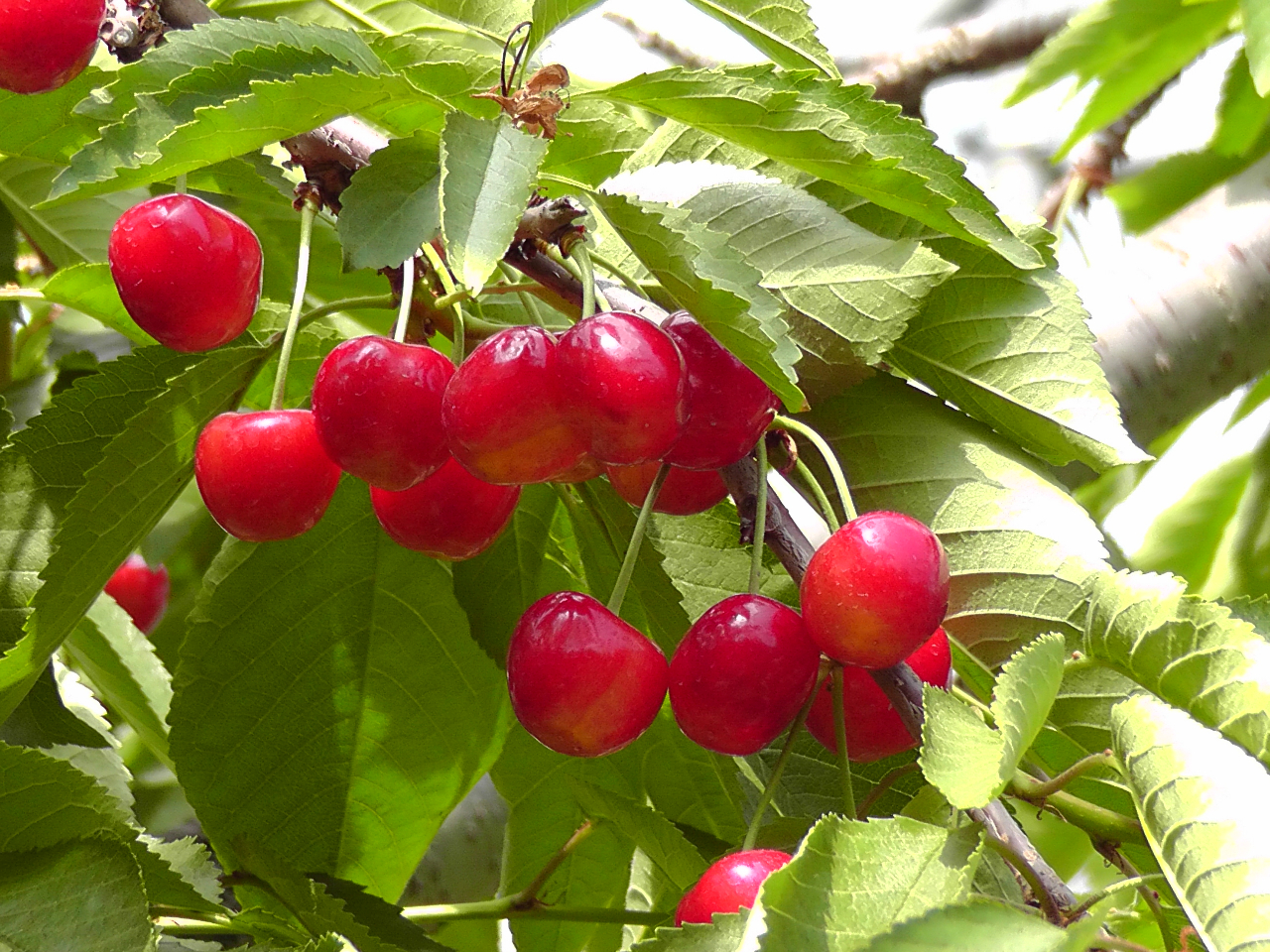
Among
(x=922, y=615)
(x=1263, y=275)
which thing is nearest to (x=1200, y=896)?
(x=922, y=615)

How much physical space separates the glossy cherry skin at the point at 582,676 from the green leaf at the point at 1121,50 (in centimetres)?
109

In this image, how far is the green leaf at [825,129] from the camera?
61 cm

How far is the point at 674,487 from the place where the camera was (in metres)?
0.74

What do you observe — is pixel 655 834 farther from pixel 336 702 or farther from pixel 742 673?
pixel 336 702

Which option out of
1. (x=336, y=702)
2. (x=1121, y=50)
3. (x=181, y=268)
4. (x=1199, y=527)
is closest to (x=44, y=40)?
(x=181, y=268)

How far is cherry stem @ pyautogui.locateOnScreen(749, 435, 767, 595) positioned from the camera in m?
0.67

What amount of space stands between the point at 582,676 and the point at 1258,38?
0.60m

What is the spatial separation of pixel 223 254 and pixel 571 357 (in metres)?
0.24

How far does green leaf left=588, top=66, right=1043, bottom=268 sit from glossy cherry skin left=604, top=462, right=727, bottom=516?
0.20 meters

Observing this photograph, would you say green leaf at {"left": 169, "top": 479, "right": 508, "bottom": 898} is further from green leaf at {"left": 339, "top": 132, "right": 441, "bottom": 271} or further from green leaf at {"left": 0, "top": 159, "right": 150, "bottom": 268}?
green leaf at {"left": 0, "top": 159, "right": 150, "bottom": 268}

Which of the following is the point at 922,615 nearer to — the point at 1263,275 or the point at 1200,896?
the point at 1200,896

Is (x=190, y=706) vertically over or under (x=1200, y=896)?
under

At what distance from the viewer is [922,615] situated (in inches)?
24.3

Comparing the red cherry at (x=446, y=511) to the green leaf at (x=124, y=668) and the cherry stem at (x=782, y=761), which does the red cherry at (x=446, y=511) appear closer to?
the cherry stem at (x=782, y=761)
